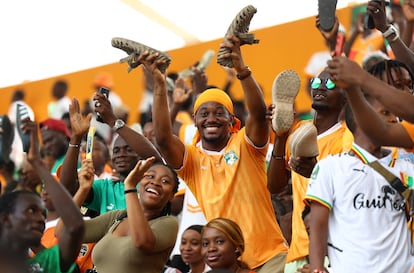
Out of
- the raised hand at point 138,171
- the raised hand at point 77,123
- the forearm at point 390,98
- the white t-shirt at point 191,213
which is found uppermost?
the raised hand at point 77,123

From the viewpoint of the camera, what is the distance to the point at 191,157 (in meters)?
5.82

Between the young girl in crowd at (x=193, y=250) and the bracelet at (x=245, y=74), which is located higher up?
the bracelet at (x=245, y=74)

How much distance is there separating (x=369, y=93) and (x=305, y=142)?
29.6 inches

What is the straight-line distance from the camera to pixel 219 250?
17.1 feet

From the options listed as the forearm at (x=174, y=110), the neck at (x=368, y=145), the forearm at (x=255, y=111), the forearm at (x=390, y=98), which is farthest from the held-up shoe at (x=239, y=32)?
the forearm at (x=174, y=110)

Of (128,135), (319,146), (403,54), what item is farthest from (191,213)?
(403,54)

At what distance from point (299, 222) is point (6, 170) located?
4552mm

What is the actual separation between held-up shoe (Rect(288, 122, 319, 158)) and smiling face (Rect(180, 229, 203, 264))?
1.42 meters

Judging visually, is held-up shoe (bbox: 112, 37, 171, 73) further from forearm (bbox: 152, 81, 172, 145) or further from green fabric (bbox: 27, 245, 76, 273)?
green fabric (bbox: 27, 245, 76, 273)

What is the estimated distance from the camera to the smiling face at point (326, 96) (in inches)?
213

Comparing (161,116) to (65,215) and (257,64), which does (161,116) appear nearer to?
(65,215)

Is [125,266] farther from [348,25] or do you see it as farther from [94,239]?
[348,25]

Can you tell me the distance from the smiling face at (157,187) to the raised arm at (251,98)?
2.07 feet

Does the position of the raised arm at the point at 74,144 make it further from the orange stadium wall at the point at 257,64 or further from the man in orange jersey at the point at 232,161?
the orange stadium wall at the point at 257,64
